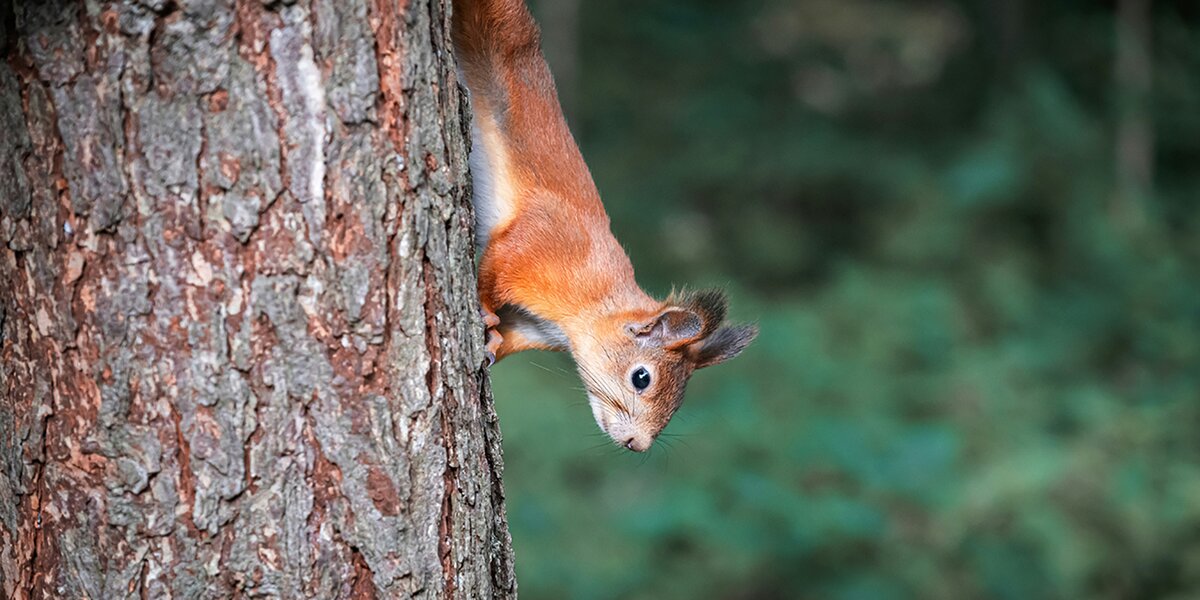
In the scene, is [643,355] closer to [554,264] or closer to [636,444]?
[636,444]

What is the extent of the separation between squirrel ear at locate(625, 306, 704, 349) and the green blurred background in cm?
29

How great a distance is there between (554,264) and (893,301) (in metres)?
4.16

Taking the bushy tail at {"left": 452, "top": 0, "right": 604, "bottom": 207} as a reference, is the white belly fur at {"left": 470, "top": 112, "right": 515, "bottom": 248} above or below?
below

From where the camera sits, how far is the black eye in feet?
8.78

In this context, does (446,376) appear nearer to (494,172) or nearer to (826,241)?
(494,172)

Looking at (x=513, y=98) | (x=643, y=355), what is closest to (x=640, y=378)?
(x=643, y=355)

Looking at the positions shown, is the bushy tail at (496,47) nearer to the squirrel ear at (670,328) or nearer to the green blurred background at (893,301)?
the squirrel ear at (670,328)

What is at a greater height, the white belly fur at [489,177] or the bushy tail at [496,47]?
the bushy tail at [496,47]

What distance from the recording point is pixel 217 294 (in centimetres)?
141

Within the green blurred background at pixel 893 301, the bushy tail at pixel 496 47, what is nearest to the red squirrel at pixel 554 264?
the bushy tail at pixel 496 47

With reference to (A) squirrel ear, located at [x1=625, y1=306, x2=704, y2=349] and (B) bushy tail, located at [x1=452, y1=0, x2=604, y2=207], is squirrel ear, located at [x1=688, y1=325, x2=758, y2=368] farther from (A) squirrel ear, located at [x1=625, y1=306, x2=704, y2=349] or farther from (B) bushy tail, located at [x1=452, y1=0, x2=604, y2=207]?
(B) bushy tail, located at [x1=452, y1=0, x2=604, y2=207]

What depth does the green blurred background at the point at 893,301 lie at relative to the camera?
177 inches

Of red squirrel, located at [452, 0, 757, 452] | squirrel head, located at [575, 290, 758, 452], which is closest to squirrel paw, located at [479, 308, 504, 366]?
red squirrel, located at [452, 0, 757, 452]

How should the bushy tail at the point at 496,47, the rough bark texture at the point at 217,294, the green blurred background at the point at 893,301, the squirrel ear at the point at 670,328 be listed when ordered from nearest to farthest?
the rough bark texture at the point at 217,294 → the bushy tail at the point at 496,47 → the squirrel ear at the point at 670,328 → the green blurred background at the point at 893,301
